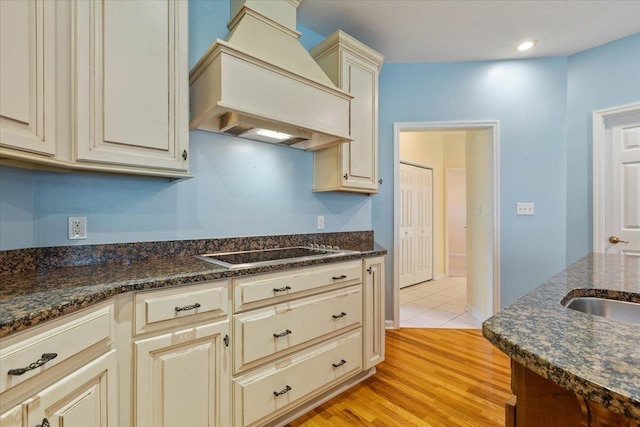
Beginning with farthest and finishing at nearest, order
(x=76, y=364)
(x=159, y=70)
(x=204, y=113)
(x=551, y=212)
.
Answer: (x=551, y=212) → (x=204, y=113) → (x=159, y=70) → (x=76, y=364)

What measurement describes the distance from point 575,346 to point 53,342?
4.13 ft

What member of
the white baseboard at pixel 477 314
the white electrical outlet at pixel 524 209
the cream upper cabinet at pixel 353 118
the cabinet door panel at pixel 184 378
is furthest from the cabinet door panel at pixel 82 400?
the white electrical outlet at pixel 524 209

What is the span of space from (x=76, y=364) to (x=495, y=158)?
135 inches

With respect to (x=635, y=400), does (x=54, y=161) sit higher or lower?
higher

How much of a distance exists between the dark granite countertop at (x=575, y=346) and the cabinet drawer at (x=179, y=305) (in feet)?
3.48

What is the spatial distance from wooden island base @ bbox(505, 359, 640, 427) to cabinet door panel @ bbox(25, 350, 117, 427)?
120 centimetres

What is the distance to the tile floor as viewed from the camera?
3.15 meters

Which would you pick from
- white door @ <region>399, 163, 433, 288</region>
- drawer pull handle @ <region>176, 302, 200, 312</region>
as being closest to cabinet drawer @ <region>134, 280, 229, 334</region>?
drawer pull handle @ <region>176, 302, 200, 312</region>

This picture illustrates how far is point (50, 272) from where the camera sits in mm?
1263

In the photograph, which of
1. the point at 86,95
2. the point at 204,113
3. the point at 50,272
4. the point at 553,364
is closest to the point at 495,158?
the point at 204,113

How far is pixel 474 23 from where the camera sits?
2.43m

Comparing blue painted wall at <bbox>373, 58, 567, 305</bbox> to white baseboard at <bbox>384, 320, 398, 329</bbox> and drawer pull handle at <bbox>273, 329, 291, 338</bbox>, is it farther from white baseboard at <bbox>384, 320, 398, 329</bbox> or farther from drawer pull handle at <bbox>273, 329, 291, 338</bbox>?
drawer pull handle at <bbox>273, 329, 291, 338</bbox>

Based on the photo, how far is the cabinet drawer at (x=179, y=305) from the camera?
44.8 inches

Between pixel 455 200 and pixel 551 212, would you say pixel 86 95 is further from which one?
pixel 455 200
